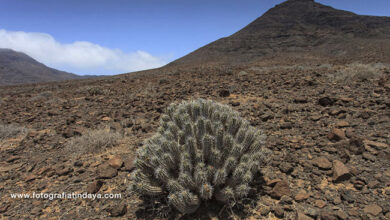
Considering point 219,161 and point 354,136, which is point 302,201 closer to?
point 219,161

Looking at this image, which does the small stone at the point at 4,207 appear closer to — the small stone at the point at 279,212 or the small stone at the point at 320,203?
the small stone at the point at 279,212

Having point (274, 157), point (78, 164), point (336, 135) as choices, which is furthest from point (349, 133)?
point (78, 164)

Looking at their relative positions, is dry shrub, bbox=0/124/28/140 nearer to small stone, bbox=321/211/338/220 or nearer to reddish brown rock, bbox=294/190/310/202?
reddish brown rock, bbox=294/190/310/202

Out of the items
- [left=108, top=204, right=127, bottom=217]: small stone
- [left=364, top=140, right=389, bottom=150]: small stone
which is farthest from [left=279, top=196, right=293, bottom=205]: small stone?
[left=108, top=204, right=127, bottom=217]: small stone

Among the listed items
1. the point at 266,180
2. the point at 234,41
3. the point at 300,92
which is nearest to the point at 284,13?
the point at 234,41

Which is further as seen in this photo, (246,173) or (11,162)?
(11,162)

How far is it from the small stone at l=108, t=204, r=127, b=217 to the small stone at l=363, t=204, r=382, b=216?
2515 mm

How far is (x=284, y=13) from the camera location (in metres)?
51.2

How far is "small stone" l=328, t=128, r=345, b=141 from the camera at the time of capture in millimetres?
3115

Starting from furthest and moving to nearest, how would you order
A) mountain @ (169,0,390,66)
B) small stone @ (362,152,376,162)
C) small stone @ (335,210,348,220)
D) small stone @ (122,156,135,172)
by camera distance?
1. mountain @ (169,0,390,66)
2. small stone @ (122,156,135,172)
3. small stone @ (362,152,376,162)
4. small stone @ (335,210,348,220)

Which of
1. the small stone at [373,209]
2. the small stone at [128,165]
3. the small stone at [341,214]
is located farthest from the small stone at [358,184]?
the small stone at [128,165]

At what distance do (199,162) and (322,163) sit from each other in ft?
5.53

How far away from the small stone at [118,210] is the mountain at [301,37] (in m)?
28.3

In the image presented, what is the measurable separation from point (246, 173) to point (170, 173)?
88cm
